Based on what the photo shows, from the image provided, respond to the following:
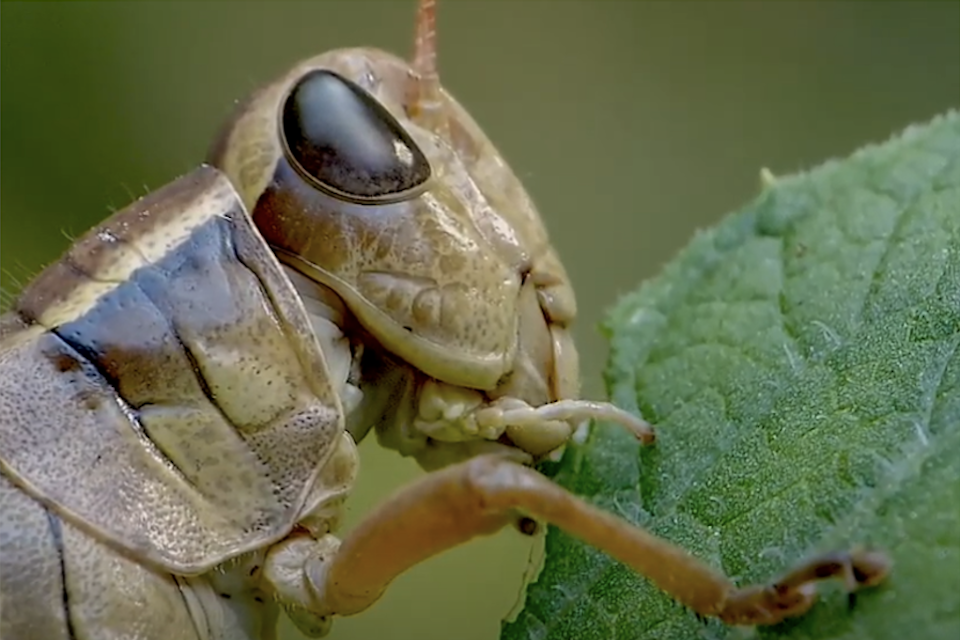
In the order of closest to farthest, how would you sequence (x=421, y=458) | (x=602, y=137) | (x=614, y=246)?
(x=421, y=458), (x=614, y=246), (x=602, y=137)

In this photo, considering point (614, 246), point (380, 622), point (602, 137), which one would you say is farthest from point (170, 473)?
point (602, 137)

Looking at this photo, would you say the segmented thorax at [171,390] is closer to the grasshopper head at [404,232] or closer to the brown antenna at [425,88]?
the grasshopper head at [404,232]

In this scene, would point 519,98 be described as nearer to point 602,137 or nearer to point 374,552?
point 602,137

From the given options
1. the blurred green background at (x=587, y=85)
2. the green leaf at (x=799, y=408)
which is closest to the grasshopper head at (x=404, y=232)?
the green leaf at (x=799, y=408)

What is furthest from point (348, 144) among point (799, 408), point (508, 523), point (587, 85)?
point (587, 85)

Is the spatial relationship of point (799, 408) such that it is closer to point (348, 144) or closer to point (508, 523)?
point (508, 523)

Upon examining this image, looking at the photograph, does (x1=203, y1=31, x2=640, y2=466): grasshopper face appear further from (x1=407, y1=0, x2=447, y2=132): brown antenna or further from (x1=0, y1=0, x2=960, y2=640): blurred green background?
(x1=0, y1=0, x2=960, y2=640): blurred green background

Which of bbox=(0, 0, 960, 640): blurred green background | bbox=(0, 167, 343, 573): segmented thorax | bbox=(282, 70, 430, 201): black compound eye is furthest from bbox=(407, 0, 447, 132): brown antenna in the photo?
bbox=(0, 0, 960, 640): blurred green background
